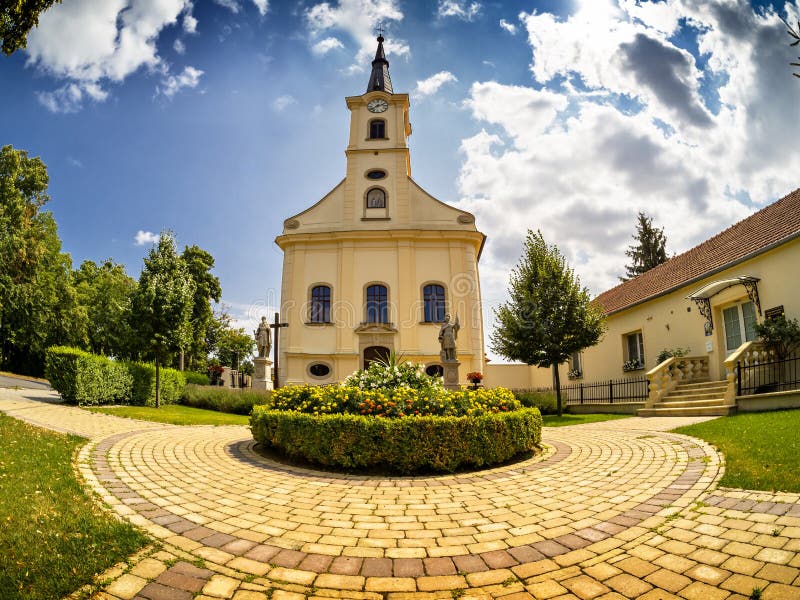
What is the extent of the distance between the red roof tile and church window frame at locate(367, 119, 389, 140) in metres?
15.2

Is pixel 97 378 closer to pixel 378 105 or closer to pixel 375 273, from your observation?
pixel 375 273

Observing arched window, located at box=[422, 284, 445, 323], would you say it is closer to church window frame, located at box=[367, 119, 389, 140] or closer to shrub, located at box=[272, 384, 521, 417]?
church window frame, located at box=[367, 119, 389, 140]

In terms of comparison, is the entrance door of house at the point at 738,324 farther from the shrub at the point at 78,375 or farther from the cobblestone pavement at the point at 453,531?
the shrub at the point at 78,375

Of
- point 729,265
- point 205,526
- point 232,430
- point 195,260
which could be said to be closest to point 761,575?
point 205,526

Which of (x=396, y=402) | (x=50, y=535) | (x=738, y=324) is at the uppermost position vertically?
(x=738, y=324)

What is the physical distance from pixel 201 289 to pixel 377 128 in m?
16.0

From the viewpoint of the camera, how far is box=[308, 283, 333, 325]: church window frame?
74.1 feet

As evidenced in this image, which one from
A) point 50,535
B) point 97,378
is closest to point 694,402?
point 50,535

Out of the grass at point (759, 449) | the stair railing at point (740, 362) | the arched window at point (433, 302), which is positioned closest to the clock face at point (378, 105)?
the arched window at point (433, 302)

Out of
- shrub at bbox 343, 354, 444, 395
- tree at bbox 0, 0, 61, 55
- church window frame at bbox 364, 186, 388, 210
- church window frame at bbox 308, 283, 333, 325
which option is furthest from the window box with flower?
tree at bbox 0, 0, 61, 55

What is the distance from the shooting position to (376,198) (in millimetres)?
24359

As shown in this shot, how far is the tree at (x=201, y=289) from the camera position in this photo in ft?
99.8

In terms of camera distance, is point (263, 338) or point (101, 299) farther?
point (101, 299)

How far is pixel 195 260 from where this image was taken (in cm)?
3145
